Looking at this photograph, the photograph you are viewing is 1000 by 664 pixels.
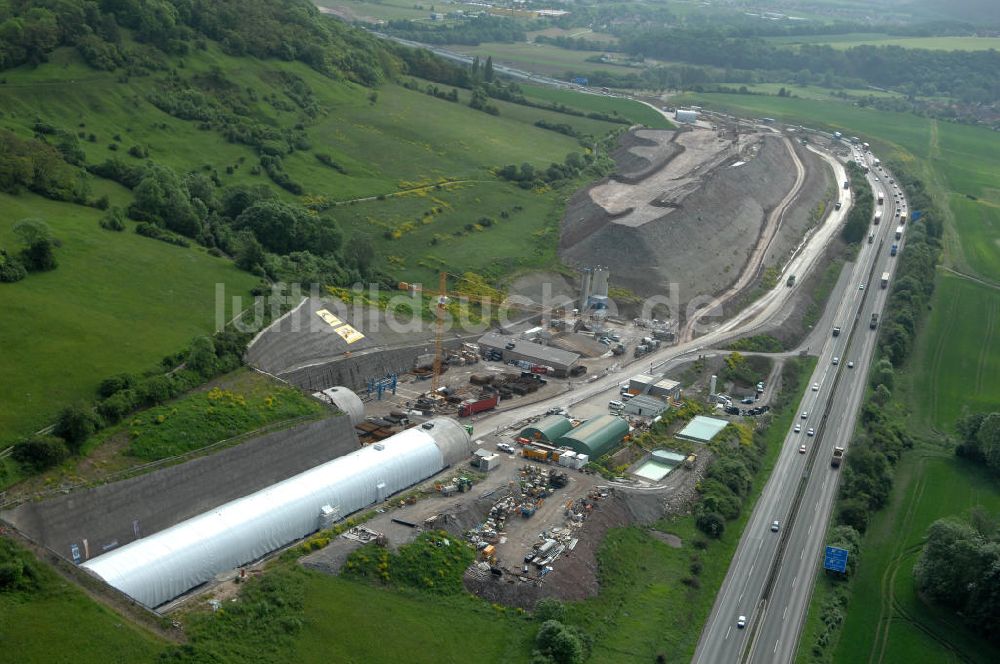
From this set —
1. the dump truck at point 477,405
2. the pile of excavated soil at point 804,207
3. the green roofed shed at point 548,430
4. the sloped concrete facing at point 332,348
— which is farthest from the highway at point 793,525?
the sloped concrete facing at point 332,348

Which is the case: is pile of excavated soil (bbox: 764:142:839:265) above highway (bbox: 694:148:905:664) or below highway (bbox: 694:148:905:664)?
above

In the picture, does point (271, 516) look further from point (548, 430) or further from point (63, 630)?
point (548, 430)

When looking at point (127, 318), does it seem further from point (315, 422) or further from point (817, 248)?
point (817, 248)

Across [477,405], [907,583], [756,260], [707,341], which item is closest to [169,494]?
[477,405]

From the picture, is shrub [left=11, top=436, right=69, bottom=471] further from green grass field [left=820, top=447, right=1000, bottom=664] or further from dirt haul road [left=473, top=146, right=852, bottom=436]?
green grass field [left=820, top=447, right=1000, bottom=664]

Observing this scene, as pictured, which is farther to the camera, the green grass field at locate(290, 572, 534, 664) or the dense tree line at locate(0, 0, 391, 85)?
the dense tree line at locate(0, 0, 391, 85)

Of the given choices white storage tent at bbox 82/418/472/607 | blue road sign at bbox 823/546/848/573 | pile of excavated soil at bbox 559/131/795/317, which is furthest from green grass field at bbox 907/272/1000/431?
white storage tent at bbox 82/418/472/607

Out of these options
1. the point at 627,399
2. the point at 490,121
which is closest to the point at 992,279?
the point at 627,399

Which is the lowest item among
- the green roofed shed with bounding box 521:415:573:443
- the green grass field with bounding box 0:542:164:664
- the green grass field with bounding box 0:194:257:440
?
the green roofed shed with bounding box 521:415:573:443

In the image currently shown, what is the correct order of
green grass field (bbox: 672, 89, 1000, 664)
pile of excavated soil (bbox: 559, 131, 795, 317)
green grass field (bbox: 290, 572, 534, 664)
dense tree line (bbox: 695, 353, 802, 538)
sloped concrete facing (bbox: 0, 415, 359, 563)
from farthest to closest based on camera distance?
1. pile of excavated soil (bbox: 559, 131, 795, 317)
2. dense tree line (bbox: 695, 353, 802, 538)
3. green grass field (bbox: 672, 89, 1000, 664)
4. sloped concrete facing (bbox: 0, 415, 359, 563)
5. green grass field (bbox: 290, 572, 534, 664)
